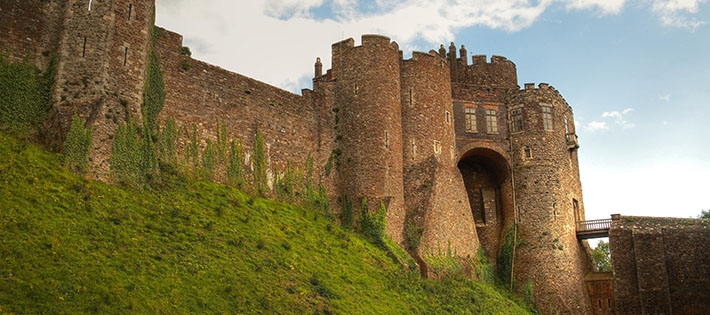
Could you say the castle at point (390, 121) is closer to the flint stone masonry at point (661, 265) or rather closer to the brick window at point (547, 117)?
the brick window at point (547, 117)

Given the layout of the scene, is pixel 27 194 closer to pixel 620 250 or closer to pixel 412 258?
Result: pixel 412 258

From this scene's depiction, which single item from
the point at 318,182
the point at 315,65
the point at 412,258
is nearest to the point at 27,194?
the point at 318,182

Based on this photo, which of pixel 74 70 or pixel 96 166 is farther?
pixel 74 70

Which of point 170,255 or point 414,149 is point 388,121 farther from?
point 170,255

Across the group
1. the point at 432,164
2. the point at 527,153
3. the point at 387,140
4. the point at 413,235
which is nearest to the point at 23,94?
the point at 387,140

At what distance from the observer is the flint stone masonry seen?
34281 mm

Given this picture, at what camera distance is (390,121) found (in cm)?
3045

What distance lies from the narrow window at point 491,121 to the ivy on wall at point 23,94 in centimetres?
2420

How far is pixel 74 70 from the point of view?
2041 centimetres

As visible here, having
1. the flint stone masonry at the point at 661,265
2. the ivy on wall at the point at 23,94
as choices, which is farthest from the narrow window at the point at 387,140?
the flint stone masonry at the point at 661,265

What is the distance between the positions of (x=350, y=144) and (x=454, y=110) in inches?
351

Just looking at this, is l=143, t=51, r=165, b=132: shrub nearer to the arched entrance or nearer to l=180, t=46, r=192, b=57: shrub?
l=180, t=46, r=192, b=57: shrub

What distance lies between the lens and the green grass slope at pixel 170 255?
14.2m

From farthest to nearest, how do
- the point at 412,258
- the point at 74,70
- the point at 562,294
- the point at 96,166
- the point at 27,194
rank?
the point at 562,294 < the point at 412,258 < the point at 74,70 < the point at 96,166 < the point at 27,194
